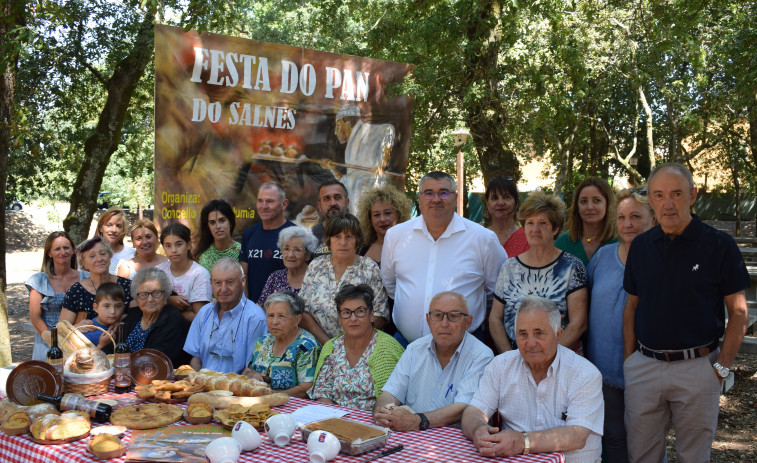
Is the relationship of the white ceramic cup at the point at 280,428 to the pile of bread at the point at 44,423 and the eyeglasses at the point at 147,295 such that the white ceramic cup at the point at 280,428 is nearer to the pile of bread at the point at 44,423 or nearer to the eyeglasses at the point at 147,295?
the pile of bread at the point at 44,423

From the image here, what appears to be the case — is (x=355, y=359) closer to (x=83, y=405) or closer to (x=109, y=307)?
(x=83, y=405)

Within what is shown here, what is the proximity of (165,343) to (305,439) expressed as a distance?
178cm

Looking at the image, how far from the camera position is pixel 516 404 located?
2.93 meters

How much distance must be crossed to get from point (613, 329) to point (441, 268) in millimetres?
1030

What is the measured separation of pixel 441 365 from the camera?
3305mm

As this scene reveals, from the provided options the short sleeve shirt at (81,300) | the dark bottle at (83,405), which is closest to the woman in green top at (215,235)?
the short sleeve shirt at (81,300)

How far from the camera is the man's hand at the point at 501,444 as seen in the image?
8.23ft

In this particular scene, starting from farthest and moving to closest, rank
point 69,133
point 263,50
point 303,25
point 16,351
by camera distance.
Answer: point 303,25, point 69,133, point 16,351, point 263,50

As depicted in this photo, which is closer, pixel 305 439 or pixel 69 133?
pixel 305 439

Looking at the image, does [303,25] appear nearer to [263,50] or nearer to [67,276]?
[263,50]

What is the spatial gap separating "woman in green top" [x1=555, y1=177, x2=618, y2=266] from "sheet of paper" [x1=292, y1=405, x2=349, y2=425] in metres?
1.82

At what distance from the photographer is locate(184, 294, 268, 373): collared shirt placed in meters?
4.00

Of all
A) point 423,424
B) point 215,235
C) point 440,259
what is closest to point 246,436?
point 423,424

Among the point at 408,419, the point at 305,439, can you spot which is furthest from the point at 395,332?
the point at 305,439
